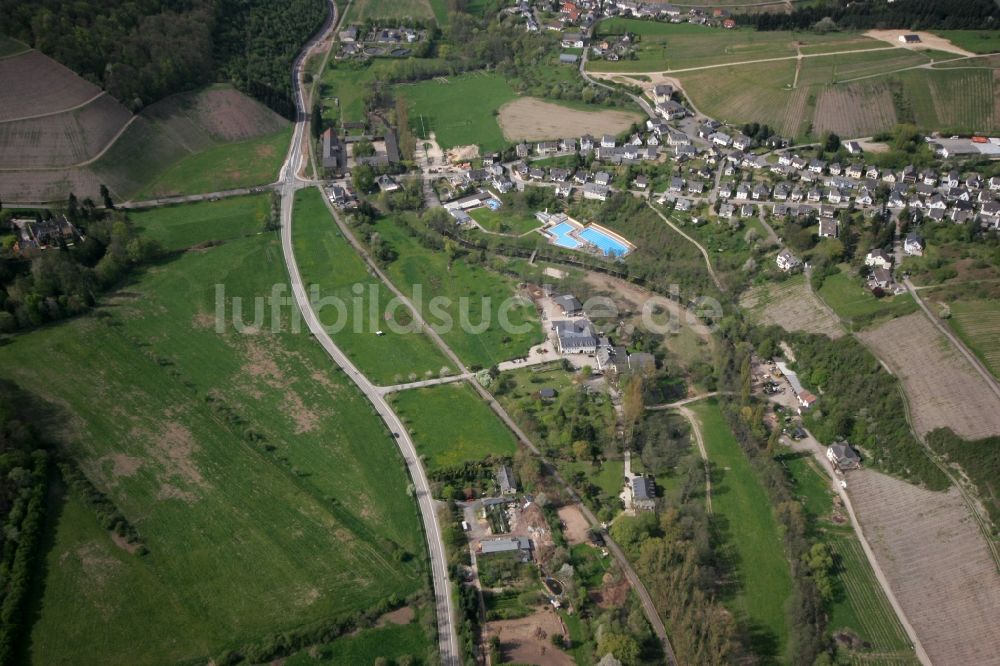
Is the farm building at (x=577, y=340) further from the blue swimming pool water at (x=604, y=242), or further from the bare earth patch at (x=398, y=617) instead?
the bare earth patch at (x=398, y=617)

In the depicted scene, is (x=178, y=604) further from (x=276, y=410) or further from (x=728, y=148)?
(x=728, y=148)

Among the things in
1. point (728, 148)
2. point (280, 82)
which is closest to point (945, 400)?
point (728, 148)

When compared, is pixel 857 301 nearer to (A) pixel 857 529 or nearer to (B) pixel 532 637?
(A) pixel 857 529

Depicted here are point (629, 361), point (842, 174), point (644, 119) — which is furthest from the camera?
point (644, 119)

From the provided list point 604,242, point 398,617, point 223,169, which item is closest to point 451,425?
point 398,617

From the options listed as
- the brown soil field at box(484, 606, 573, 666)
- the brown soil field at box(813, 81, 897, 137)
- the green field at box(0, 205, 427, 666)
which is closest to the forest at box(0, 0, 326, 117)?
the green field at box(0, 205, 427, 666)

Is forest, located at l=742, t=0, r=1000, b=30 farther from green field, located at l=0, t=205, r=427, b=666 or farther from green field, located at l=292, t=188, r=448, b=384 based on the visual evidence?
green field, located at l=0, t=205, r=427, b=666

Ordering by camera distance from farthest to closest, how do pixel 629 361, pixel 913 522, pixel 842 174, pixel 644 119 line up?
pixel 644 119, pixel 842 174, pixel 629 361, pixel 913 522
